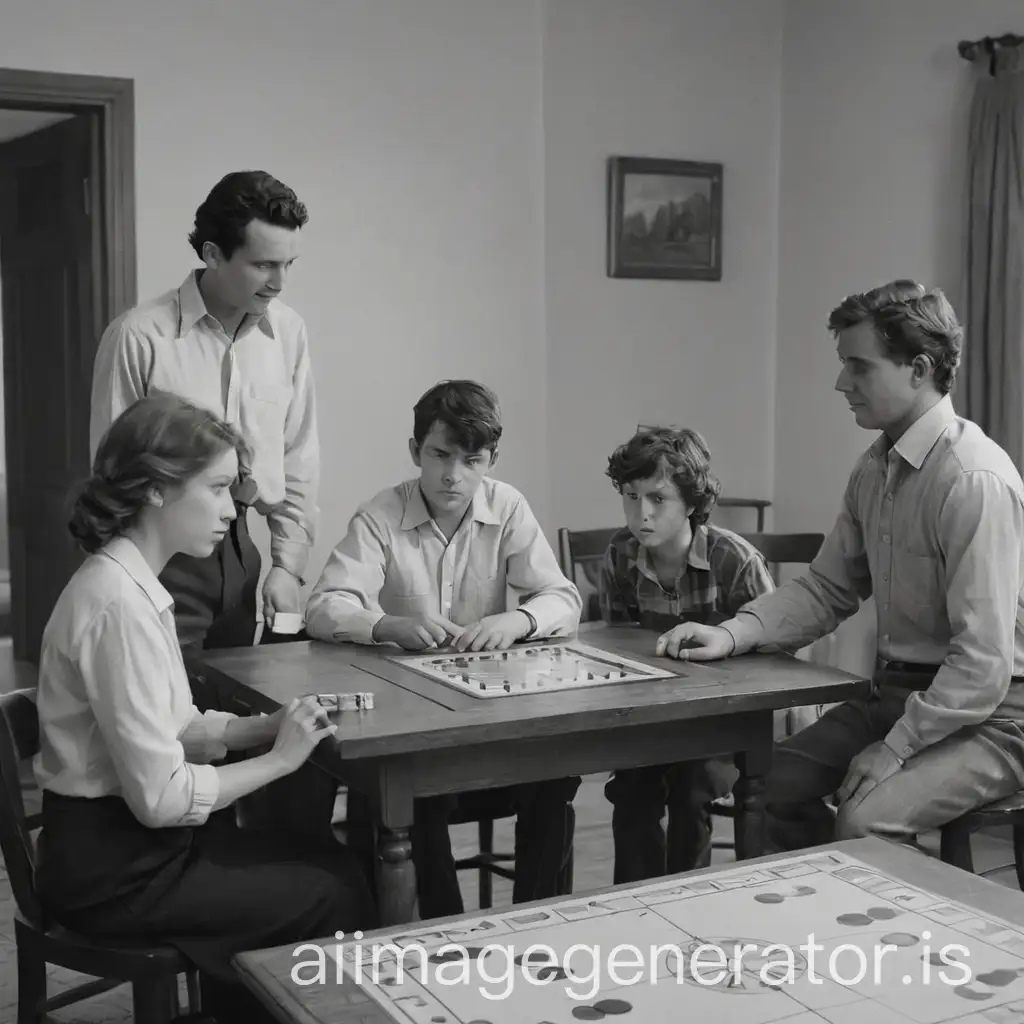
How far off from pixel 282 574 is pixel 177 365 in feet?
1.67

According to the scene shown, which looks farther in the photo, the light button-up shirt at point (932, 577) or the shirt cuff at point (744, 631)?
the shirt cuff at point (744, 631)

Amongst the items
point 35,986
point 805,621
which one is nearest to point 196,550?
point 35,986

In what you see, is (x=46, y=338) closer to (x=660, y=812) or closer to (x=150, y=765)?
(x=660, y=812)

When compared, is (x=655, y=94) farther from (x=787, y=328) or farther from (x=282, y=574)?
(x=282, y=574)

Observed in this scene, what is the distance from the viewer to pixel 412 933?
1.56 metres

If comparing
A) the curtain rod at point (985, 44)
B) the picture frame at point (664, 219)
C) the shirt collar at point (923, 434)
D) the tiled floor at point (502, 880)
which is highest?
the curtain rod at point (985, 44)

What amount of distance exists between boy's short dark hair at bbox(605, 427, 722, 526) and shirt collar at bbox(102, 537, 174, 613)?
1.14 metres

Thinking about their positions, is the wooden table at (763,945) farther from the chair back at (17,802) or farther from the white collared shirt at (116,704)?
the chair back at (17,802)

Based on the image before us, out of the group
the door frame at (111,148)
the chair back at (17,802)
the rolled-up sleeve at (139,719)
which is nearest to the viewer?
the rolled-up sleeve at (139,719)

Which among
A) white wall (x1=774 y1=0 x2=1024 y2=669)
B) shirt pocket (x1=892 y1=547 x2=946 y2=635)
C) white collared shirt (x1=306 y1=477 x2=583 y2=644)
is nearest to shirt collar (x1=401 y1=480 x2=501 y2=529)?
white collared shirt (x1=306 y1=477 x2=583 y2=644)

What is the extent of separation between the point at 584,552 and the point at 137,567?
6.13ft

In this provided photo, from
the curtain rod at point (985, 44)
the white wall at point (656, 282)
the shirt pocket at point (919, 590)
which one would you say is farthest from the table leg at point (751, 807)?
the curtain rod at point (985, 44)

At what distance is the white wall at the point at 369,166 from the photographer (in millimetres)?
3955

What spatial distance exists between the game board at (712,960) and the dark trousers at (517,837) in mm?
996
